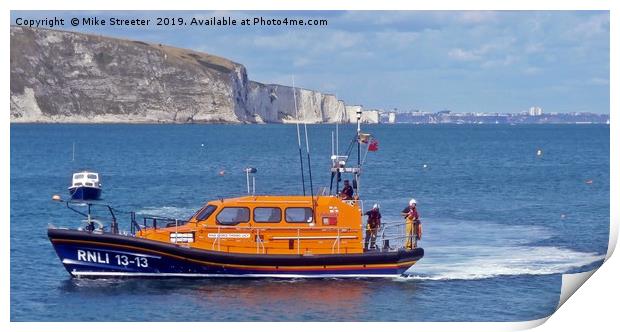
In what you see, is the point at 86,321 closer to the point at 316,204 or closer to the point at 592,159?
the point at 316,204

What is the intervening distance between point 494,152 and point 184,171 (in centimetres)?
4307

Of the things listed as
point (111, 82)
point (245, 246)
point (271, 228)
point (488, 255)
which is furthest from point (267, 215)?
point (111, 82)

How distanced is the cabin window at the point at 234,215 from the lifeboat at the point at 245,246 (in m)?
0.02

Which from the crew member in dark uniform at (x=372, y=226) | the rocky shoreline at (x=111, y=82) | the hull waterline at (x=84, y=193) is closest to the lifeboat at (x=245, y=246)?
the crew member in dark uniform at (x=372, y=226)

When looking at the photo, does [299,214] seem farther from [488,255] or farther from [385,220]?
[385,220]

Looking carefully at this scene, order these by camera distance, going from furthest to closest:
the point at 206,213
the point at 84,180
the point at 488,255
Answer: the point at 84,180, the point at 488,255, the point at 206,213

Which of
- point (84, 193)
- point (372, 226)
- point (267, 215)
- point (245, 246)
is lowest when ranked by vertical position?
point (245, 246)

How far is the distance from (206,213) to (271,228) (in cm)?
146

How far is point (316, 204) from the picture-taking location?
25234 millimetres

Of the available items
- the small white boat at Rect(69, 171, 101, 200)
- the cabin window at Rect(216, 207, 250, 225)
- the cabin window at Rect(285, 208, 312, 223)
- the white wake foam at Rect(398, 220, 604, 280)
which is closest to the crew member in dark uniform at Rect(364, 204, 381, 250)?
the white wake foam at Rect(398, 220, 604, 280)

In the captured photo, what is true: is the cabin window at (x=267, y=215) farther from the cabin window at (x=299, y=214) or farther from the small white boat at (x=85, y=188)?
the small white boat at (x=85, y=188)

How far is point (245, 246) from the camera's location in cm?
2523

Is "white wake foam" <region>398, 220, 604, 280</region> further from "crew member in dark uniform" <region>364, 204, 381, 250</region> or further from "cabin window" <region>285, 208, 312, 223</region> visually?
"cabin window" <region>285, 208, 312, 223</region>

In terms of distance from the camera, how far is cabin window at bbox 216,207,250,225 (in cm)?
2514
